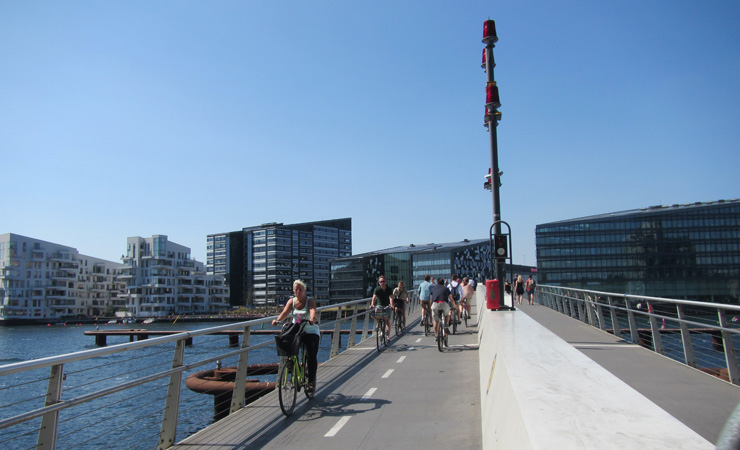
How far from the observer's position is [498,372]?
4852mm

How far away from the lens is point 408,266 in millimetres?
142000

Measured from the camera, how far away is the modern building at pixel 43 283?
5007 inches

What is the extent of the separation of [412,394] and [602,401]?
19.6ft

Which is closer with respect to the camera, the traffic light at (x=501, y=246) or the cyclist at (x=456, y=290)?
the traffic light at (x=501, y=246)

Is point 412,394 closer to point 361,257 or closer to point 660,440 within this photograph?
point 660,440

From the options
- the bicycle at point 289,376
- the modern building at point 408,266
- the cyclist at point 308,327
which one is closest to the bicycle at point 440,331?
the cyclist at point 308,327

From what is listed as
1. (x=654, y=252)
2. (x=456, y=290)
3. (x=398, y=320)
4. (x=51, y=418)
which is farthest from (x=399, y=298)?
(x=654, y=252)

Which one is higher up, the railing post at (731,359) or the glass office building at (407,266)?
the glass office building at (407,266)

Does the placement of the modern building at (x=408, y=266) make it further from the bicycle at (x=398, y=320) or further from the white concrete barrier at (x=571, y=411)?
the white concrete barrier at (x=571, y=411)

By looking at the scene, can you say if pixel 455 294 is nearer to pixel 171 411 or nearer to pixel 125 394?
pixel 171 411

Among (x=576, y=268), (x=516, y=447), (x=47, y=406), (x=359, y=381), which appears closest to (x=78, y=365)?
(x=359, y=381)

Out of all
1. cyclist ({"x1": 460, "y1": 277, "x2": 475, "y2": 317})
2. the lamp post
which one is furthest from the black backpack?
the lamp post

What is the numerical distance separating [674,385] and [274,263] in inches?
6972

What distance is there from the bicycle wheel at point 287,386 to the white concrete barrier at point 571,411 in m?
3.51
